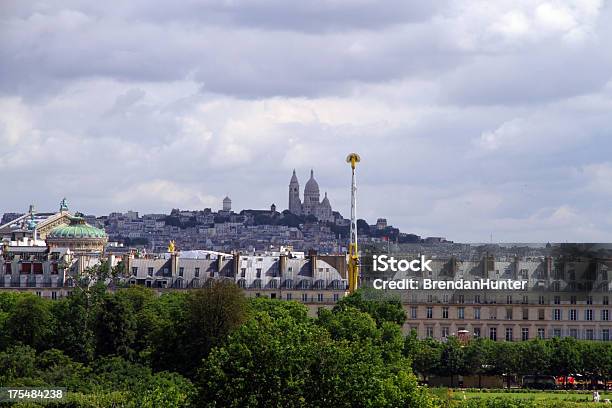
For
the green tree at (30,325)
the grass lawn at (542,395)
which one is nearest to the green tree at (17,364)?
the green tree at (30,325)

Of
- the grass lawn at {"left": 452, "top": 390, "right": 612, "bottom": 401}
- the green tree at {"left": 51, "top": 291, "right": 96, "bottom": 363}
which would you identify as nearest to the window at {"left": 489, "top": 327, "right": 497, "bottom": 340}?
the grass lawn at {"left": 452, "top": 390, "right": 612, "bottom": 401}

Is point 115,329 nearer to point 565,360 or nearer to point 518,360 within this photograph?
point 518,360

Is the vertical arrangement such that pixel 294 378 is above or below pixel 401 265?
below

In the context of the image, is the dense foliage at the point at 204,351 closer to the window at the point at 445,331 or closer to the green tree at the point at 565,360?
the green tree at the point at 565,360

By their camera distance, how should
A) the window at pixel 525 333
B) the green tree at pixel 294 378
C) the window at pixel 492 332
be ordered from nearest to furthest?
1. the green tree at pixel 294 378
2. the window at pixel 525 333
3. the window at pixel 492 332

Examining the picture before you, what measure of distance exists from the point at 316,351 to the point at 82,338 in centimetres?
3092

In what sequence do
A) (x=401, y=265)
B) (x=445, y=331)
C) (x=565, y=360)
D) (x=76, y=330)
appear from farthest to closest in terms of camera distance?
(x=445, y=331), (x=401, y=265), (x=565, y=360), (x=76, y=330)

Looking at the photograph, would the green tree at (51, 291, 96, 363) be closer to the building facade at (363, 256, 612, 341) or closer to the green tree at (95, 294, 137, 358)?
the green tree at (95, 294, 137, 358)
